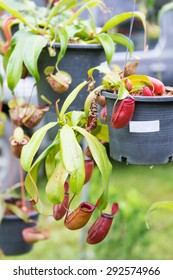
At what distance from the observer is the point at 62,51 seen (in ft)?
4.68

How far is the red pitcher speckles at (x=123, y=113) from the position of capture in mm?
1179

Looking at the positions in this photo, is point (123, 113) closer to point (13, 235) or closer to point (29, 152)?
point (29, 152)

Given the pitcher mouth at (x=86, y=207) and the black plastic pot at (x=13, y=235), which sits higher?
the pitcher mouth at (x=86, y=207)

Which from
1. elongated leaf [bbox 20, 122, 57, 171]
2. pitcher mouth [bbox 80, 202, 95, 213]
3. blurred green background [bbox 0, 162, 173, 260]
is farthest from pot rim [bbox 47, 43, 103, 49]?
blurred green background [bbox 0, 162, 173, 260]

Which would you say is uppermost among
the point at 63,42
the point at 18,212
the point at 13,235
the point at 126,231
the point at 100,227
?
the point at 63,42

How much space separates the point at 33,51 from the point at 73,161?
0.41 metres

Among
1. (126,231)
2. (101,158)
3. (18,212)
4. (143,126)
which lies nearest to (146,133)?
(143,126)

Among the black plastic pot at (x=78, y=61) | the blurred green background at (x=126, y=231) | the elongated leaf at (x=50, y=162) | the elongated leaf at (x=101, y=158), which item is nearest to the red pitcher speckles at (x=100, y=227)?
the elongated leaf at (x=101, y=158)

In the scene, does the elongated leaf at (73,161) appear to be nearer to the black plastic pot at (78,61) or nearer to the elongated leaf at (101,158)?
the elongated leaf at (101,158)

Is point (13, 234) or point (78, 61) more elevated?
point (78, 61)

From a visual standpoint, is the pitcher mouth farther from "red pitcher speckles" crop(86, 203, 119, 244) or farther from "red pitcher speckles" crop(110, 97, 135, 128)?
"red pitcher speckles" crop(110, 97, 135, 128)

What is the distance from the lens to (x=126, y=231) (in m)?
2.77

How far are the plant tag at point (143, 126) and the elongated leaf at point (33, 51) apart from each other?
312 millimetres

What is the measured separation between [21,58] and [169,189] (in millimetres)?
2886
